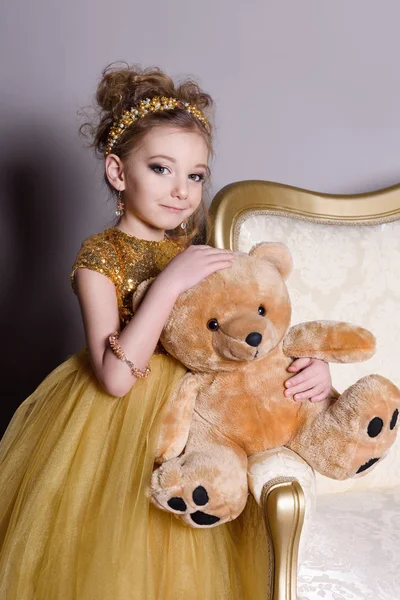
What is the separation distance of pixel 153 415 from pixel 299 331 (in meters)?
0.30

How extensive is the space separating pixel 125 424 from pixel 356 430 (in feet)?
1.30

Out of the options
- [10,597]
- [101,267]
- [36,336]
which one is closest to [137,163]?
[101,267]

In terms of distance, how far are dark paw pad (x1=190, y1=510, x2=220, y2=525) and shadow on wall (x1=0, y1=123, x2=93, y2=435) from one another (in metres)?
1.10

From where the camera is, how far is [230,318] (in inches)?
47.9

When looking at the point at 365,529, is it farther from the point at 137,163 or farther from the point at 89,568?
the point at 137,163

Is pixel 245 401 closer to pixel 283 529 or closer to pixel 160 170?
pixel 283 529

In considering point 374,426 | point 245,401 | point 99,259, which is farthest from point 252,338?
point 99,259

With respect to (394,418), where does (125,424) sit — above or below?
below

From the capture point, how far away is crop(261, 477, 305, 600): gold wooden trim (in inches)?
47.0

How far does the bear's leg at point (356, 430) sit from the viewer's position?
1.25m

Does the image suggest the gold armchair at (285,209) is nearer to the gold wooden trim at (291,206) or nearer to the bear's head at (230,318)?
the gold wooden trim at (291,206)

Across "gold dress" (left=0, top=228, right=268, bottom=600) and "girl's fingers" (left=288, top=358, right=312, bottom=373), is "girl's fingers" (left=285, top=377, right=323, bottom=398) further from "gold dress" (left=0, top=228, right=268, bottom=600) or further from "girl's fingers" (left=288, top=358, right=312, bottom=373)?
"gold dress" (left=0, top=228, right=268, bottom=600)

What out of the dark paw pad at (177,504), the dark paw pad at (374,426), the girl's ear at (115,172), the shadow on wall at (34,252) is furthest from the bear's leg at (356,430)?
the shadow on wall at (34,252)

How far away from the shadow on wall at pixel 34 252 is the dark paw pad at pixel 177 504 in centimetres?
110
